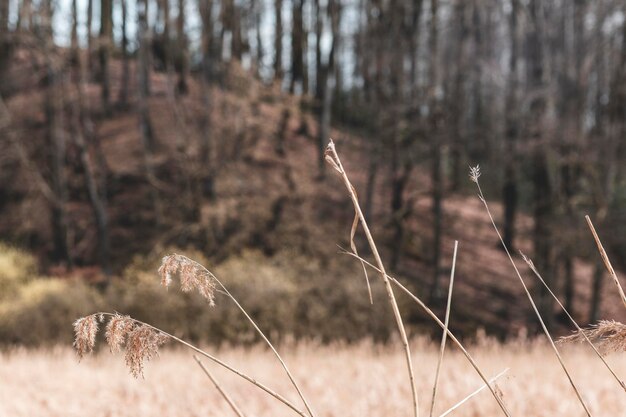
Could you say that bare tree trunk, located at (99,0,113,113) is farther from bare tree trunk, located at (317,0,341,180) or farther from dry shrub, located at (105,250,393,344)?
dry shrub, located at (105,250,393,344)

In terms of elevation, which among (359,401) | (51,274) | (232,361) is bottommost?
(51,274)

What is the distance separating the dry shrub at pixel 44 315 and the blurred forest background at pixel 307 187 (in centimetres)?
3

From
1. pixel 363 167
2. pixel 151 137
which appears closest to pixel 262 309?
pixel 363 167

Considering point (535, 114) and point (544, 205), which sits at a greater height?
point (535, 114)

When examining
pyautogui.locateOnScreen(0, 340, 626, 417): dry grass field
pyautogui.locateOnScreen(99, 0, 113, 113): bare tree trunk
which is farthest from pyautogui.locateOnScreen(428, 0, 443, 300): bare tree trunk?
pyautogui.locateOnScreen(99, 0, 113, 113): bare tree trunk

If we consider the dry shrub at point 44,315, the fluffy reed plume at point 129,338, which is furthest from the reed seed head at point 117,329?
the dry shrub at point 44,315

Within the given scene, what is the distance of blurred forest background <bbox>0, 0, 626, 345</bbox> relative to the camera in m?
12.3

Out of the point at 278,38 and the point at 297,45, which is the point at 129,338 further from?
the point at 297,45

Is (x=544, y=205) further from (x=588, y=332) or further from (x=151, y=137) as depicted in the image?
(x=588, y=332)

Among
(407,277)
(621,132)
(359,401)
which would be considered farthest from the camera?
(407,277)

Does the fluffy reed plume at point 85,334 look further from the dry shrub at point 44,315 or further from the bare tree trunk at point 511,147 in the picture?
the bare tree trunk at point 511,147

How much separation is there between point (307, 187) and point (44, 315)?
6102 millimetres

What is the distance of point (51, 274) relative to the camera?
16734 millimetres

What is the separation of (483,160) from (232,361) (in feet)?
50.8
